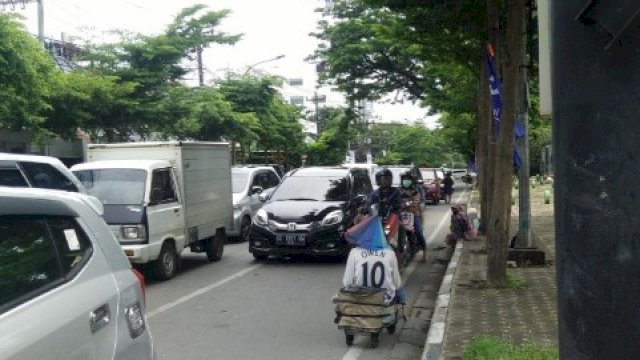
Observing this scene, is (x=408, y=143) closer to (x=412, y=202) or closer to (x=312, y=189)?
(x=312, y=189)

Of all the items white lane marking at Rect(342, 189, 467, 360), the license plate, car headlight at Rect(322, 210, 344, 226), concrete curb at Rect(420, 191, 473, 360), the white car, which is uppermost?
the white car

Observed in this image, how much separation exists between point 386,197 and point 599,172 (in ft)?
25.8

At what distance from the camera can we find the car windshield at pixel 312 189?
12695 mm

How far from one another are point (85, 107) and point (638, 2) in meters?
21.0

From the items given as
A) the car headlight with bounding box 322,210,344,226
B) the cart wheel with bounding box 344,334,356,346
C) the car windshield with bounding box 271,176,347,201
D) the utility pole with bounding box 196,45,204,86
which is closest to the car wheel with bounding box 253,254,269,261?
the car windshield with bounding box 271,176,347,201

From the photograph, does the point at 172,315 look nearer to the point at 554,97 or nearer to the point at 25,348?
the point at 25,348

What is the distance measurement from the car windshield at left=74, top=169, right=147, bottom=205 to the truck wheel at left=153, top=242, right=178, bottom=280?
916 millimetres

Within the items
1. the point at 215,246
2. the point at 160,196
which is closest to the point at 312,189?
the point at 215,246

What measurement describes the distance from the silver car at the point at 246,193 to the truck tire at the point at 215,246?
1904mm

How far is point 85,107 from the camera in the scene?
21.4 metres

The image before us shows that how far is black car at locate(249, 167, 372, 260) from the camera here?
11.6m

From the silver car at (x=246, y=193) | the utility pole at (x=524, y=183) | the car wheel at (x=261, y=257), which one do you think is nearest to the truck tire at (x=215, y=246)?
the car wheel at (x=261, y=257)

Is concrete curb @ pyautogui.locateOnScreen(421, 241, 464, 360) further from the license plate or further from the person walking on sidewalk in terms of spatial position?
the person walking on sidewalk

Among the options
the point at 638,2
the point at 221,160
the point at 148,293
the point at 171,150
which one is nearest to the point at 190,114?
the point at 221,160
